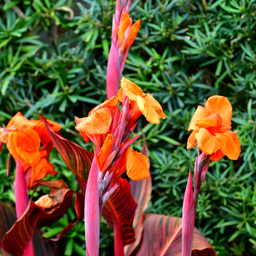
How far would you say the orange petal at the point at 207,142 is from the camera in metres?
0.43

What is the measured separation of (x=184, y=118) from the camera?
3.30ft

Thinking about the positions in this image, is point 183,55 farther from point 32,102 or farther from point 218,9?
point 32,102

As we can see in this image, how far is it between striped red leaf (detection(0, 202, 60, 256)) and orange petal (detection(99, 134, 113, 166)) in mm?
520

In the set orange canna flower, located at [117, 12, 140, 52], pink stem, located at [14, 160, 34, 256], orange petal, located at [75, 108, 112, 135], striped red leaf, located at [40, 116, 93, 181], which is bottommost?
pink stem, located at [14, 160, 34, 256]

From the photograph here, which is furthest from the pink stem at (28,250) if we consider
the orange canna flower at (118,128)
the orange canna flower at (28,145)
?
the orange canna flower at (118,128)

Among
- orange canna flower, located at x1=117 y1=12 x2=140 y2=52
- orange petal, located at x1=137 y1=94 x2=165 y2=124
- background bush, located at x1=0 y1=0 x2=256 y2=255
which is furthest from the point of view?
background bush, located at x1=0 y1=0 x2=256 y2=255

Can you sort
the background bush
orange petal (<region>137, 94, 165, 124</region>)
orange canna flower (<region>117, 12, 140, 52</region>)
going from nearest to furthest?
orange petal (<region>137, 94, 165, 124</region>), orange canna flower (<region>117, 12, 140, 52</region>), the background bush

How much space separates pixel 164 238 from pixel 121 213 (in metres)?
0.14

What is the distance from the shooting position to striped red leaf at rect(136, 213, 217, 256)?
0.68 metres

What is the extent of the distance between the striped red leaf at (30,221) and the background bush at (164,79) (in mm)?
216

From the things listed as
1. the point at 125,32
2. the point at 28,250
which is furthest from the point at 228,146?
the point at 28,250

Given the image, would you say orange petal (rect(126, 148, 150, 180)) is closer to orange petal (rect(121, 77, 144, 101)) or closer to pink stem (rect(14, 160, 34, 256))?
orange petal (rect(121, 77, 144, 101))

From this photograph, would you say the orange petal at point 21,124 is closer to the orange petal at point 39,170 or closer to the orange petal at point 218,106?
the orange petal at point 39,170

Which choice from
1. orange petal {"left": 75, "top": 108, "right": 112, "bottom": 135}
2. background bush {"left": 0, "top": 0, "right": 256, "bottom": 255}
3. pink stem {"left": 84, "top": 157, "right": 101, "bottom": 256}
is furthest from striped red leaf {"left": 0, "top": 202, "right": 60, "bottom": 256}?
orange petal {"left": 75, "top": 108, "right": 112, "bottom": 135}
